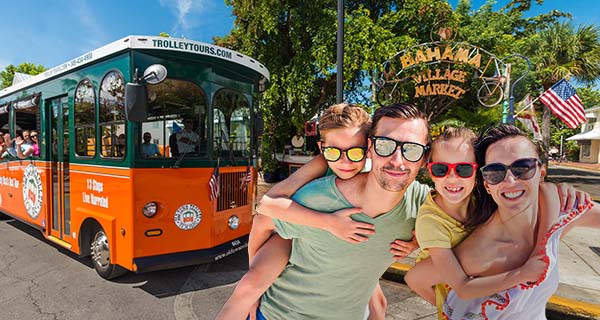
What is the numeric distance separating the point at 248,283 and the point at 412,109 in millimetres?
1070

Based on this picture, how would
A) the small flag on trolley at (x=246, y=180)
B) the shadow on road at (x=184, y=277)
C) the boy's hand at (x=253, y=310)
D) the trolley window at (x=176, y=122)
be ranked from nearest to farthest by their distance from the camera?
the boy's hand at (x=253, y=310), the trolley window at (x=176, y=122), the shadow on road at (x=184, y=277), the small flag on trolley at (x=246, y=180)

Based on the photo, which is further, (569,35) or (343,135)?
(569,35)

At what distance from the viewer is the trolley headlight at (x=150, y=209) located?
3.73 m

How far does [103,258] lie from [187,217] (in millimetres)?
1408

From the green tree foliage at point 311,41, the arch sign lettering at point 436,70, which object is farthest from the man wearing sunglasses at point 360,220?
the green tree foliage at point 311,41

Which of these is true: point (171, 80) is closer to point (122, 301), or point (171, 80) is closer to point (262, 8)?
point (122, 301)

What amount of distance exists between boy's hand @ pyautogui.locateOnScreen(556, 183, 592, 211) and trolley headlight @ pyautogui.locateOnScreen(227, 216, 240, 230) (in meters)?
3.87

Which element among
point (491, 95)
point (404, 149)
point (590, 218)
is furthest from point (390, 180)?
point (491, 95)

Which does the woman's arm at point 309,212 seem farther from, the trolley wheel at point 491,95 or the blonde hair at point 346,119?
the trolley wheel at point 491,95

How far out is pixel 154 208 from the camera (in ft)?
12.4

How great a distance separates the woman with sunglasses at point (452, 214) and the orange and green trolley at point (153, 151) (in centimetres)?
300

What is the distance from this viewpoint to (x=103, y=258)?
429 centimetres

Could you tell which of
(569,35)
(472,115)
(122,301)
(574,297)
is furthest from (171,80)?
(569,35)

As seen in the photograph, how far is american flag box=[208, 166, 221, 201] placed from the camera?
4145mm
